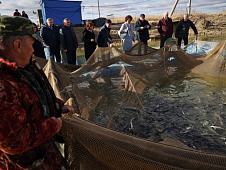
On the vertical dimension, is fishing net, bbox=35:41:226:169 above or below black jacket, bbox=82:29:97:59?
below

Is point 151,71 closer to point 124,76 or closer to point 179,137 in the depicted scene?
point 124,76

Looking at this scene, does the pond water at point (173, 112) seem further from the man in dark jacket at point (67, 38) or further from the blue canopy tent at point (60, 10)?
the blue canopy tent at point (60, 10)

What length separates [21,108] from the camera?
1040 millimetres

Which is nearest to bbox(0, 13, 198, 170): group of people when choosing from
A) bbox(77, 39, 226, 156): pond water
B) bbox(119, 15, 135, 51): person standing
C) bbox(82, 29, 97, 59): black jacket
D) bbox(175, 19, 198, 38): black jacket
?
bbox(77, 39, 226, 156): pond water

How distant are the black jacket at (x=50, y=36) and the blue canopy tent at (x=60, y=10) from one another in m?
11.6

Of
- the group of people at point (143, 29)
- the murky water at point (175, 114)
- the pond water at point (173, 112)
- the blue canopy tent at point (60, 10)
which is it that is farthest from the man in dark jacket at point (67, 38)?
the blue canopy tent at point (60, 10)

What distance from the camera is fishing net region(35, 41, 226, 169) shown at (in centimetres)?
140

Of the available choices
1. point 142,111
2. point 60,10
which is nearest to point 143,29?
point 142,111

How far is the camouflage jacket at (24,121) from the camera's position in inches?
38.5

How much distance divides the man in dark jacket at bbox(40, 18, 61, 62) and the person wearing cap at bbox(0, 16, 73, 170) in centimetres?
532

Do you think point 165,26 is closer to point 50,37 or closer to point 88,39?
point 88,39

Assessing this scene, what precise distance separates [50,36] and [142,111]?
434 centimetres

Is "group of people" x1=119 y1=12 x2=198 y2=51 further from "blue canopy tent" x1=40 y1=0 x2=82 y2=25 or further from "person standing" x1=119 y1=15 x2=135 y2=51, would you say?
"blue canopy tent" x1=40 y1=0 x2=82 y2=25

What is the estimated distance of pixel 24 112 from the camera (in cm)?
105
